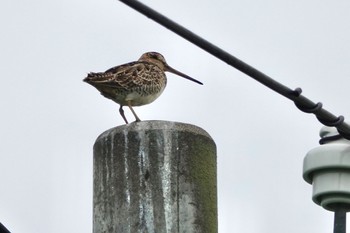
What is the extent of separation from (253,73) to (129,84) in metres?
5.36

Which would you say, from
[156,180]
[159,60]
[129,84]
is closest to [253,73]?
[156,180]

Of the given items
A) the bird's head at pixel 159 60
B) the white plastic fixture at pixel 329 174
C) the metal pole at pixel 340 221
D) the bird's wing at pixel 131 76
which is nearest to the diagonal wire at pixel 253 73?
the white plastic fixture at pixel 329 174

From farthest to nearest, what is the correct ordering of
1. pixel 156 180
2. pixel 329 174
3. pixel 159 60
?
pixel 159 60
pixel 329 174
pixel 156 180

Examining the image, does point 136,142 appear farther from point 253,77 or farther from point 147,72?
point 147,72

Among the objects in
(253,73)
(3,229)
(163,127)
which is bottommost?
(3,229)

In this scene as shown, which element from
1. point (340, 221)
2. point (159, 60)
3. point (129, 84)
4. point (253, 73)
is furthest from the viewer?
point (159, 60)

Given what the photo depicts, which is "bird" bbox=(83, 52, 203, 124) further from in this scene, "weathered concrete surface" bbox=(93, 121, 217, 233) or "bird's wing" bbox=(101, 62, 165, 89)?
"weathered concrete surface" bbox=(93, 121, 217, 233)

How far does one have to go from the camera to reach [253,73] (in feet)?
20.5

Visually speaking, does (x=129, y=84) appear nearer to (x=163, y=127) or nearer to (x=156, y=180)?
(x=163, y=127)

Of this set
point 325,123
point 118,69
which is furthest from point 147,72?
point 325,123

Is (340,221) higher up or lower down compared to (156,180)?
→ higher up

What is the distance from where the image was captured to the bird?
1152cm

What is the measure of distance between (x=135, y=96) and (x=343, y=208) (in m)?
5.67

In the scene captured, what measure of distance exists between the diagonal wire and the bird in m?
4.83
